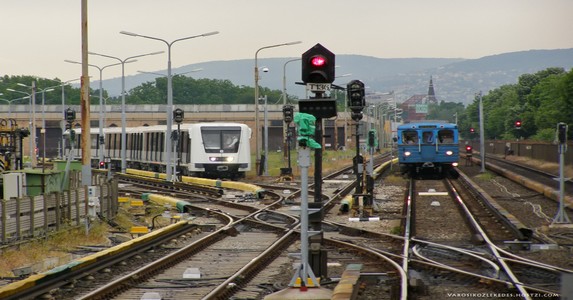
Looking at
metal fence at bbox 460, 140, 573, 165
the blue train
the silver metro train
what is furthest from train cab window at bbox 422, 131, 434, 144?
metal fence at bbox 460, 140, 573, 165

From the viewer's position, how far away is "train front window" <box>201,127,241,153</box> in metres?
48.2

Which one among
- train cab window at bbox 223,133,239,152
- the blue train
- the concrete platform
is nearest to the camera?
the concrete platform

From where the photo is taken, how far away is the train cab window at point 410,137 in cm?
4692

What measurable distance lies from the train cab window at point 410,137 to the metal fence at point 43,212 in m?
24.3

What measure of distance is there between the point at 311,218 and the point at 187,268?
2740 mm

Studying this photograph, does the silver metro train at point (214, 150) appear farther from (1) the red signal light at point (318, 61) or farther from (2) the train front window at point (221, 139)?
(1) the red signal light at point (318, 61)

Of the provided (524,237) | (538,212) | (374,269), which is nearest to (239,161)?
(538,212)

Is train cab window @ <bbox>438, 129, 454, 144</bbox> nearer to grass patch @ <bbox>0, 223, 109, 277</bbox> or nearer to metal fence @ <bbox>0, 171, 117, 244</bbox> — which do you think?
metal fence @ <bbox>0, 171, 117, 244</bbox>

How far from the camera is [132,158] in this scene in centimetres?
6431

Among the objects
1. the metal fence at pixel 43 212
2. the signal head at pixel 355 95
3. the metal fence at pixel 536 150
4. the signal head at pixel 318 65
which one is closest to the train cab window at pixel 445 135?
the metal fence at pixel 536 150

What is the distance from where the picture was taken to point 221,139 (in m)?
48.3

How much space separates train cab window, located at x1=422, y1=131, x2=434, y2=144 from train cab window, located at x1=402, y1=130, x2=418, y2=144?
40 cm

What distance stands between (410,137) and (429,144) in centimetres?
111

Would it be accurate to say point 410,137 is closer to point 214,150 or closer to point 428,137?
point 428,137
